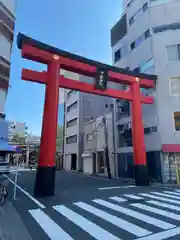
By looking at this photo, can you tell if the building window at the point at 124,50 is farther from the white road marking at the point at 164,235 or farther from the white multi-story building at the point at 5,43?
the white road marking at the point at 164,235

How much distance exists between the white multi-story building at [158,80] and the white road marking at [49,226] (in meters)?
10.6

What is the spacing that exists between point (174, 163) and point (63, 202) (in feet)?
31.6

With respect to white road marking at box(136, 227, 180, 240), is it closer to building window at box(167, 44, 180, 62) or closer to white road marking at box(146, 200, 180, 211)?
white road marking at box(146, 200, 180, 211)

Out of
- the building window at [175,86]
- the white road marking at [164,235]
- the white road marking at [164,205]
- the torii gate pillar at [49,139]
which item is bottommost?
the white road marking at [164,205]

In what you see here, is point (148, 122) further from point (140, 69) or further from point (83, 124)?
point (83, 124)

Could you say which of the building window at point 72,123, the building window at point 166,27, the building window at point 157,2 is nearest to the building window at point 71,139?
the building window at point 72,123

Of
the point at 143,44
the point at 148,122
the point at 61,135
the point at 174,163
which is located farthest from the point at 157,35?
the point at 61,135

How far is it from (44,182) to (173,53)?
46.7ft

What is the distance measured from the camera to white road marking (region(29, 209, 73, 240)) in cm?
445

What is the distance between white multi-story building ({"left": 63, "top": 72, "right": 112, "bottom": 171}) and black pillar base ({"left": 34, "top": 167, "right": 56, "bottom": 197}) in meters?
20.1

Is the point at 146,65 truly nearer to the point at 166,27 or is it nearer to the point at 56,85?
the point at 166,27

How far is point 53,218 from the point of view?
19.2 feet

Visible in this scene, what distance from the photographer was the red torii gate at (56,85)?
977 cm

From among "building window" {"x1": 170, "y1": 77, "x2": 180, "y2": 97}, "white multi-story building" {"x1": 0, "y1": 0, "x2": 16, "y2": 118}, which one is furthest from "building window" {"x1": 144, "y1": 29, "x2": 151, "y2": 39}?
"white multi-story building" {"x1": 0, "y1": 0, "x2": 16, "y2": 118}
